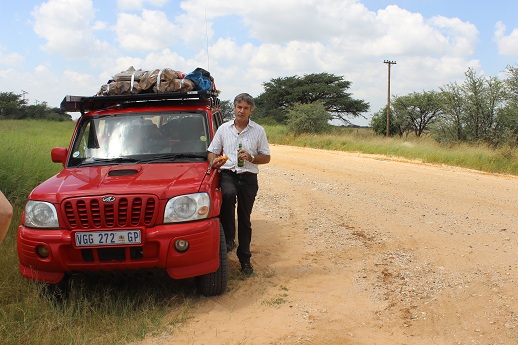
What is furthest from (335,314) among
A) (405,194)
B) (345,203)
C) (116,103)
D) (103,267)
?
(405,194)

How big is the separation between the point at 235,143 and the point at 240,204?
25.0 inches

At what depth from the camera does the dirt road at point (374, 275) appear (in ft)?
12.8

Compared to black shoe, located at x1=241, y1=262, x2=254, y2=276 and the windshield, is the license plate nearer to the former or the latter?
the windshield

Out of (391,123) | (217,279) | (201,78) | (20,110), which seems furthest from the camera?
(20,110)

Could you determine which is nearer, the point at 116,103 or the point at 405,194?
the point at 116,103

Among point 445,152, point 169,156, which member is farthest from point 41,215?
point 445,152

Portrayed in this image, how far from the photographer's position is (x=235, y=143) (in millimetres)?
5234

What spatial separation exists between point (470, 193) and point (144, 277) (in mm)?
6804

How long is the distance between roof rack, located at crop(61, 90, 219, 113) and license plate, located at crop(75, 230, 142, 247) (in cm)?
183

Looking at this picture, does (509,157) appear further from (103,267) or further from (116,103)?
(103,267)

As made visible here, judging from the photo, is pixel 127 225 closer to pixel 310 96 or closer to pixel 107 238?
pixel 107 238

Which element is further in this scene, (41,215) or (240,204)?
(240,204)

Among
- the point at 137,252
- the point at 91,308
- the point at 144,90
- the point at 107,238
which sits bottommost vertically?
the point at 91,308

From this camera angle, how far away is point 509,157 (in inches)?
623
